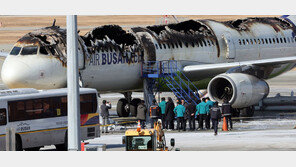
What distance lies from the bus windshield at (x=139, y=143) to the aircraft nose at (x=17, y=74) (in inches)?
415

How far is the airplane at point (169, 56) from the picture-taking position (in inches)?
1366

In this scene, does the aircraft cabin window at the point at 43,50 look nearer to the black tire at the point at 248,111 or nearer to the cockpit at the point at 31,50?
the cockpit at the point at 31,50

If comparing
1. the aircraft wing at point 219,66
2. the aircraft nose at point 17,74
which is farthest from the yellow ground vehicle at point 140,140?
the aircraft wing at point 219,66

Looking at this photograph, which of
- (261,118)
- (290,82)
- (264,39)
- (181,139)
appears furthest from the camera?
(290,82)

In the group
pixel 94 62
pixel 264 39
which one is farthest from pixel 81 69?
pixel 264 39

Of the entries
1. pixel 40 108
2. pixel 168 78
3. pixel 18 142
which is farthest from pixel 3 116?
pixel 168 78

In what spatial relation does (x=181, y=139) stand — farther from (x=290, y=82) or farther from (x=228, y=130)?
(x=290, y=82)

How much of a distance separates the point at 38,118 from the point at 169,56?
12748mm

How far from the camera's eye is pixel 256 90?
129 ft

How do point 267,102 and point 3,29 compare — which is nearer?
point 267,102

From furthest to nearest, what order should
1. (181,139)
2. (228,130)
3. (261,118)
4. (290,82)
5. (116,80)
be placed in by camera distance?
(290,82)
(261,118)
(116,80)
(228,130)
(181,139)

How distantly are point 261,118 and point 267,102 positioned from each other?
19.0 ft

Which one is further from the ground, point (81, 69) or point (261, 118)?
point (81, 69)

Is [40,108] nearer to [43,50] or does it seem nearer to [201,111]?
[43,50]
